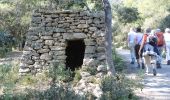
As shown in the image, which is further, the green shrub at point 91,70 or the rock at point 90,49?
the rock at point 90,49

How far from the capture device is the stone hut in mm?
13625

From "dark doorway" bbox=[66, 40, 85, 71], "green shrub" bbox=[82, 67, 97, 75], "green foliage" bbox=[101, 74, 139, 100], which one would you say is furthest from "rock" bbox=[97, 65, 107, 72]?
"green foliage" bbox=[101, 74, 139, 100]

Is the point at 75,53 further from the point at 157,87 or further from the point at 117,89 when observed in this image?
the point at 117,89

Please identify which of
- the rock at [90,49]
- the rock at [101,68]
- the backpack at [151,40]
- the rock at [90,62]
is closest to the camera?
the rock at [101,68]

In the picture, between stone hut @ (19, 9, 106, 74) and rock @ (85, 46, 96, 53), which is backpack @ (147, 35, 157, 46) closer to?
stone hut @ (19, 9, 106, 74)

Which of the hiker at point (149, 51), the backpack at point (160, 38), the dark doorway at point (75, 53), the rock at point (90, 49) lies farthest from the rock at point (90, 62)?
the backpack at point (160, 38)

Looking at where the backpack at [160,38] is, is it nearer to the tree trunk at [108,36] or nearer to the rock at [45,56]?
the tree trunk at [108,36]

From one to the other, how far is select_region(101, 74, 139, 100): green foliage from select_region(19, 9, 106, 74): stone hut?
3935 mm

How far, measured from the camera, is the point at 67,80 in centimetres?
1255

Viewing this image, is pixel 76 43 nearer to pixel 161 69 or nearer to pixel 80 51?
pixel 80 51

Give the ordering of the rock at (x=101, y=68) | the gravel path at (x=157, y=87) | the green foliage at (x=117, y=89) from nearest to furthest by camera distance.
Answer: the green foliage at (x=117, y=89)
the gravel path at (x=157, y=87)
the rock at (x=101, y=68)

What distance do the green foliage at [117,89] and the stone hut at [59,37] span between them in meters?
3.93

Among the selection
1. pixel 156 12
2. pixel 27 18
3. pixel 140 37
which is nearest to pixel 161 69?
pixel 140 37

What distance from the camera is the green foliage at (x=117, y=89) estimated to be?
28.7 feet
